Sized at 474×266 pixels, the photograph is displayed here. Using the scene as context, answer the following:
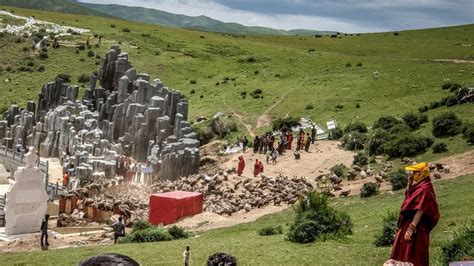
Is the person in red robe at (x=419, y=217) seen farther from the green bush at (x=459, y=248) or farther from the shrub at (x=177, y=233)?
the shrub at (x=177, y=233)

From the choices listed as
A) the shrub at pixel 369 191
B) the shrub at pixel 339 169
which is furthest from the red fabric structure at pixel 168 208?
the shrub at pixel 339 169

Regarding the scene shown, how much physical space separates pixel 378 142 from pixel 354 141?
2.74m

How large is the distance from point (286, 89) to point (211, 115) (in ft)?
39.1

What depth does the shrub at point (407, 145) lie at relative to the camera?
37.5 meters

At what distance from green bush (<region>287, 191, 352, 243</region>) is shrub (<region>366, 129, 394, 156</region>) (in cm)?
1908

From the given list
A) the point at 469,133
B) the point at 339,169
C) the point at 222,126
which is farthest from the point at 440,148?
the point at 222,126

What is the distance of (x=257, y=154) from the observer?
45312mm

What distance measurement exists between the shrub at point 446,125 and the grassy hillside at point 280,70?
7.17 feet

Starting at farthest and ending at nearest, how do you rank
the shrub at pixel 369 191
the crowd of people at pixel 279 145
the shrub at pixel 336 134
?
the shrub at pixel 336 134, the crowd of people at pixel 279 145, the shrub at pixel 369 191

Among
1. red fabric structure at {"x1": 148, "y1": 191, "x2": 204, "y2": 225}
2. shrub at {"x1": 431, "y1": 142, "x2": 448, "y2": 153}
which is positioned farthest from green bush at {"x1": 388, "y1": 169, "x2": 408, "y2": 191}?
red fabric structure at {"x1": 148, "y1": 191, "x2": 204, "y2": 225}

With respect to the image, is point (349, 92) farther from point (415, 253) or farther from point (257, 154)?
point (415, 253)

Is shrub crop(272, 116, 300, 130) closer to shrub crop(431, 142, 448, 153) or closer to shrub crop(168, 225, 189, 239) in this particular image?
shrub crop(431, 142, 448, 153)

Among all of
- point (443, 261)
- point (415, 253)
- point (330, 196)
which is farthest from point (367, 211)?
point (415, 253)

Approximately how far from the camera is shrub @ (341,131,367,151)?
4267cm
